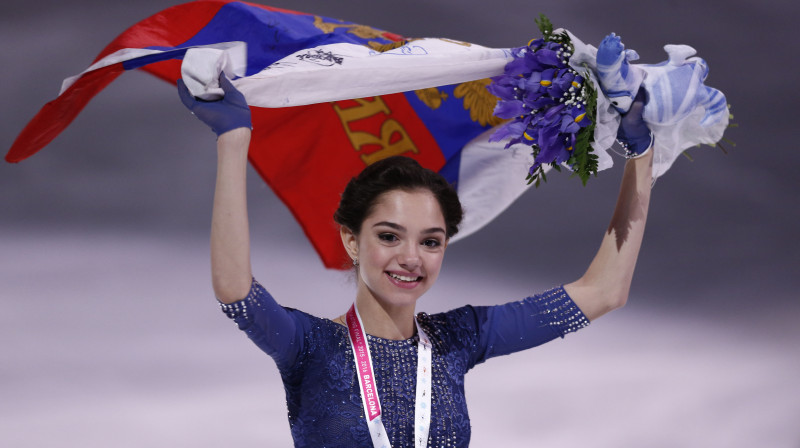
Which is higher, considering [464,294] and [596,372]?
[464,294]

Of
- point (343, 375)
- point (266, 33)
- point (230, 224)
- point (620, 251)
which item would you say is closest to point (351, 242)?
point (343, 375)

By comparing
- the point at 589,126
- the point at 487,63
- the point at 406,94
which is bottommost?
the point at 589,126

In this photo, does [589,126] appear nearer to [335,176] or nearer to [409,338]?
[409,338]

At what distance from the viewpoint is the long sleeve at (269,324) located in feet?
5.97

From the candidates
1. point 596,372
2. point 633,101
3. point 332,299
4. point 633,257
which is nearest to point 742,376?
point 596,372

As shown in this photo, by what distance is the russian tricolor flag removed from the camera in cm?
210

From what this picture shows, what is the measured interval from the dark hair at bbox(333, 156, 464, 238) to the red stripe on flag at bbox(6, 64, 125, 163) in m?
0.60

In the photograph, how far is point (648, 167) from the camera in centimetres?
227

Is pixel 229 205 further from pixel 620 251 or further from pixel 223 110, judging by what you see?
pixel 620 251

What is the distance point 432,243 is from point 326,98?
1.34ft

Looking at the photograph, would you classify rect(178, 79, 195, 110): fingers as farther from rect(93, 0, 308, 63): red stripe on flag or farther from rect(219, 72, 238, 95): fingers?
rect(93, 0, 308, 63): red stripe on flag

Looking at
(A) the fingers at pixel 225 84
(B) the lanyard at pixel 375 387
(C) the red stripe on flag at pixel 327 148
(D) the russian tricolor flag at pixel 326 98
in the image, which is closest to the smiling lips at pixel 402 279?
(B) the lanyard at pixel 375 387

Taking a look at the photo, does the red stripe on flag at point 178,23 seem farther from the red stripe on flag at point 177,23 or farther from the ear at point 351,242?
the ear at point 351,242

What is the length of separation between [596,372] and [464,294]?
2.51 feet
